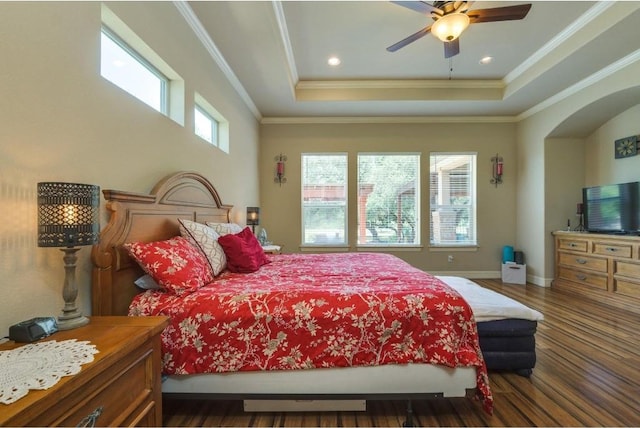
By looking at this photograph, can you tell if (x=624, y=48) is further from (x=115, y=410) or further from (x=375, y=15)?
(x=115, y=410)

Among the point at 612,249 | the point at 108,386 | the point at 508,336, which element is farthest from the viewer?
the point at 612,249

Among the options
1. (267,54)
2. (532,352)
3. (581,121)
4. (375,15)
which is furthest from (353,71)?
(532,352)

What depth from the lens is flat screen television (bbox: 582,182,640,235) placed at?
340 cm

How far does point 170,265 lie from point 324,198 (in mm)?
3558

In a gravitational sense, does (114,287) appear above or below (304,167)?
below

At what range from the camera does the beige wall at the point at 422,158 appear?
4871mm

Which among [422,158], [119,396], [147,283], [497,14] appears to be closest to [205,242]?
[147,283]

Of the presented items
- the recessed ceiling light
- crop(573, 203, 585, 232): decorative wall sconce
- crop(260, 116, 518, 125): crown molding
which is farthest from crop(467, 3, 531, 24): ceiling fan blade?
crop(573, 203, 585, 232): decorative wall sconce

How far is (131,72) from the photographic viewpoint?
199 cm

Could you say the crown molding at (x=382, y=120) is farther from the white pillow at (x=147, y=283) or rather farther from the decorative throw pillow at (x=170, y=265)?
the white pillow at (x=147, y=283)

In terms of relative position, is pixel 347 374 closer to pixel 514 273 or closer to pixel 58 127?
pixel 58 127

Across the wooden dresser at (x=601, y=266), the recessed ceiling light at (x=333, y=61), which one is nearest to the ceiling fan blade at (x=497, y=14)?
the recessed ceiling light at (x=333, y=61)

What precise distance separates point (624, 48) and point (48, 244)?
196 inches

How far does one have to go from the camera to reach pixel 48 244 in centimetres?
104
